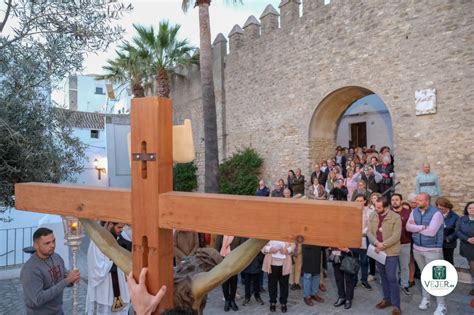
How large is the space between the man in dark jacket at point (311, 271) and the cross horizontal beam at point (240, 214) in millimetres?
4798

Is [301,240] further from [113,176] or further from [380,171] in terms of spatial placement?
[113,176]

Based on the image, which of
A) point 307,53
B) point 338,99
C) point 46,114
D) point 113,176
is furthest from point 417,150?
point 113,176

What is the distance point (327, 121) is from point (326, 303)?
8.78 metres

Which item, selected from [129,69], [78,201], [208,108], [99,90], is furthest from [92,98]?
[78,201]

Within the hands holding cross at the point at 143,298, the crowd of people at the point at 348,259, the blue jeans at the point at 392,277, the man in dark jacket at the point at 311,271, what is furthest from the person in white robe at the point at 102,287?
the blue jeans at the point at 392,277

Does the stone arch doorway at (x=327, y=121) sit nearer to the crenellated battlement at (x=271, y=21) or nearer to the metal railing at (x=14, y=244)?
the crenellated battlement at (x=271, y=21)

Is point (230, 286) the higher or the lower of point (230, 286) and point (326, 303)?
the higher

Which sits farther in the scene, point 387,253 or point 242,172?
point 242,172

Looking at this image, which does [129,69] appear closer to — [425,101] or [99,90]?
[425,101]

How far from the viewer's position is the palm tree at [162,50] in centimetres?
1705

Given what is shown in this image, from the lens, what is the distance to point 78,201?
5.50 feet

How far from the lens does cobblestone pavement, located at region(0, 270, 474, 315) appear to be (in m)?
5.59

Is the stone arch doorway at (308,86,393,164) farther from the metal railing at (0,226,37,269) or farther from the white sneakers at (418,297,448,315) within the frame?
the metal railing at (0,226,37,269)

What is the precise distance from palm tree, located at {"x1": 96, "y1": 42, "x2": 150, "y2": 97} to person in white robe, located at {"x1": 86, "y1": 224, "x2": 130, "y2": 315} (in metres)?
14.3
